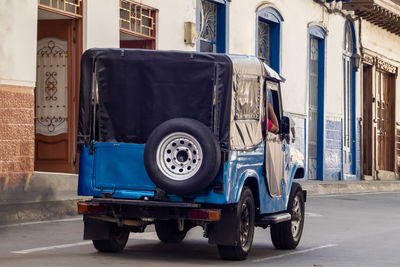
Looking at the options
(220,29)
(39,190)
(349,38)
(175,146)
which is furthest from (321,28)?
(175,146)

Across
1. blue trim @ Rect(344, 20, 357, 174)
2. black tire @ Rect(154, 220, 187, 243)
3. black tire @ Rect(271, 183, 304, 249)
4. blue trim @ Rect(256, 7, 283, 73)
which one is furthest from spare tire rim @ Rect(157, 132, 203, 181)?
blue trim @ Rect(344, 20, 357, 174)

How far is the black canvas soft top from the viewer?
10.5 m

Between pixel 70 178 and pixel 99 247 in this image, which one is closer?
pixel 99 247

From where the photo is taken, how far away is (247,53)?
83.9 feet

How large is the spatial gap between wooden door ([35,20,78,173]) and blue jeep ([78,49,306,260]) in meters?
7.41

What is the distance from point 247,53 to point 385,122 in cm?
1367

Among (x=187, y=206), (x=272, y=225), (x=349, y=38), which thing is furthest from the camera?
(x=349, y=38)

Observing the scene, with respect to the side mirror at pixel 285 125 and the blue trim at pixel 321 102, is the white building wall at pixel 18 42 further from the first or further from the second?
the blue trim at pixel 321 102

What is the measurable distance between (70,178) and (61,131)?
6.87ft

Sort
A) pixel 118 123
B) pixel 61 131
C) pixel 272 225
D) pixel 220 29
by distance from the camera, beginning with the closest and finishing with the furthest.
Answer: pixel 118 123
pixel 272 225
pixel 61 131
pixel 220 29

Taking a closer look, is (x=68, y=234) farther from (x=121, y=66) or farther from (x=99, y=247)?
(x=121, y=66)

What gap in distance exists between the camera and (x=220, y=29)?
24.4 m

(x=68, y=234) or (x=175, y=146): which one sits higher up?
(x=175, y=146)

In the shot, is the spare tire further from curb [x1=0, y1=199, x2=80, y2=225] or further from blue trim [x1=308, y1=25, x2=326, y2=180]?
blue trim [x1=308, y1=25, x2=326, y2=180]
